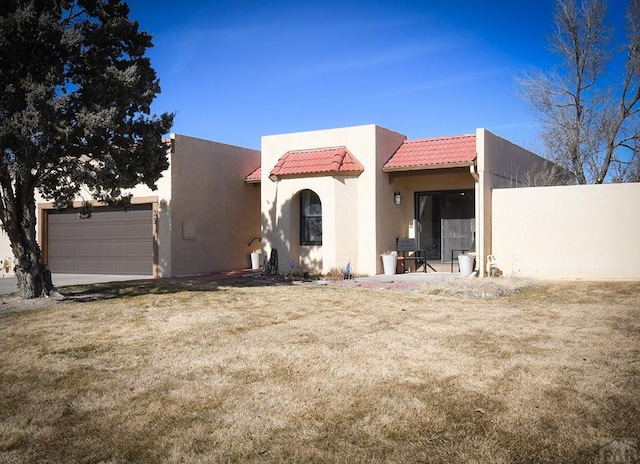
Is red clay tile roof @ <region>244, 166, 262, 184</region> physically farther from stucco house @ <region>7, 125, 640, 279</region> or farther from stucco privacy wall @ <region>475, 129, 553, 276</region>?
stucco privacy wall @ <region>475, 129, 553, 276</region>

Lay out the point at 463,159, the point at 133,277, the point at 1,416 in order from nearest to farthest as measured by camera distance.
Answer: the point at 1,416 → the point at 463,159 → the point at 133,277

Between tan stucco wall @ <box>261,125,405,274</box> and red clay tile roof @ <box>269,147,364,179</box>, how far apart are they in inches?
8.1

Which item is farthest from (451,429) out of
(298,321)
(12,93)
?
(12,93)

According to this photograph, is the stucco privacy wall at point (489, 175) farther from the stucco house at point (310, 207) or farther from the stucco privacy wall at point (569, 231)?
the stucco privacy wall at point (569, 231)

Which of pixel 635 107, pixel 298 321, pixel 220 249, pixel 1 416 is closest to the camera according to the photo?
pixel 1 416

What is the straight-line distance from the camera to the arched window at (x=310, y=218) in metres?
16.8

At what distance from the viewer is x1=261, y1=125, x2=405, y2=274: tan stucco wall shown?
1582 cm

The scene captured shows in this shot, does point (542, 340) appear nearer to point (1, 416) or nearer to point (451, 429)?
point (451, 429)

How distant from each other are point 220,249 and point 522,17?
494 inches

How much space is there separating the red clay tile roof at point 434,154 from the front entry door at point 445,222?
1693 millimetres

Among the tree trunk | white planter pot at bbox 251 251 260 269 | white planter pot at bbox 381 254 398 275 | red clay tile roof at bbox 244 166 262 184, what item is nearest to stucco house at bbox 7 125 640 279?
white planter pot at bbox 381 254 398 275

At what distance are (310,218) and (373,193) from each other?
2.28 m

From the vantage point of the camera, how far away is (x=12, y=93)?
1066cm

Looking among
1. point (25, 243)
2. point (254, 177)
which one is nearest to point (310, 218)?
point (254, 177)
